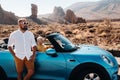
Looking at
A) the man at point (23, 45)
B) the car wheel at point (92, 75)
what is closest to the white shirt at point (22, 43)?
the man at point (23, 45)

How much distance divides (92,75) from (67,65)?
570 mm

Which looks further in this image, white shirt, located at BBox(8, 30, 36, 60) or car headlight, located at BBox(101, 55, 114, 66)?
car headlight, located at BBox(101, 55, 114, 66)

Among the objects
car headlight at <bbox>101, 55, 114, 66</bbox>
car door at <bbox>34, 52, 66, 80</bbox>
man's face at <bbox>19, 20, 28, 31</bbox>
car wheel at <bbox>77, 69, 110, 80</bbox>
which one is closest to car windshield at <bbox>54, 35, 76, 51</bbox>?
car door at <bbox>34, 52, 66, 80</bbox>

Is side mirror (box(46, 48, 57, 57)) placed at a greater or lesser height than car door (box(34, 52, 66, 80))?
greater

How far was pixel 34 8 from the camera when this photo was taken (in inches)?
5310

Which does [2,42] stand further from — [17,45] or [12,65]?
[17,45]

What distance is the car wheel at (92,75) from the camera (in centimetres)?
723

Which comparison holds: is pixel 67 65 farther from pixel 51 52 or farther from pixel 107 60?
pixel 107 60

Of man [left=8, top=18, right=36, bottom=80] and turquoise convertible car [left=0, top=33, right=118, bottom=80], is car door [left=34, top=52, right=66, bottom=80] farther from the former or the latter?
man [left=8, top=18, right=36, bottom=80]

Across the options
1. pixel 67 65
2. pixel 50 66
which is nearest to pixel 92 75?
pixel 67 65

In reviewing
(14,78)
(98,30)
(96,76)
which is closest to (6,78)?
(14,78)

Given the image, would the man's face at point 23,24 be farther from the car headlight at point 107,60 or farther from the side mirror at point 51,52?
the car headlight at point 107,60

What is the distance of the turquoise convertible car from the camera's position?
722 cm

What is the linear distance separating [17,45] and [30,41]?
272 millimetres
